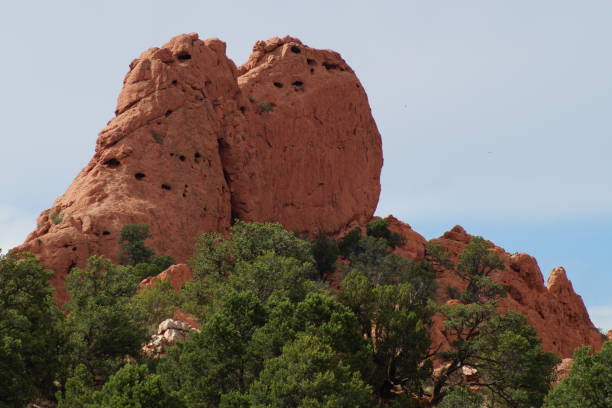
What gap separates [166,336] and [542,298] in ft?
177

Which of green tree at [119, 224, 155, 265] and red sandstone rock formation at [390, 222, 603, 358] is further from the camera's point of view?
red sandstone rock formation at [390, 222, 603, 358]

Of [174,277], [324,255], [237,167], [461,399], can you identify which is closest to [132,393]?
[461,399]

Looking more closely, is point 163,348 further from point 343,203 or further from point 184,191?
point 343,203

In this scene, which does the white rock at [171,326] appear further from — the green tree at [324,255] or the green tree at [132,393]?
the green tree at [324,255]

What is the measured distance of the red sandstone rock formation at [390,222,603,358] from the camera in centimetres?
8531

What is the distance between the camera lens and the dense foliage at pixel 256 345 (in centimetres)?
3591

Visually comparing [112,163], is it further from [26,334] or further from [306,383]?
[306,383]

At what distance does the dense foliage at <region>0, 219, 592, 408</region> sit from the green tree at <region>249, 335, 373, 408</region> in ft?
0.20

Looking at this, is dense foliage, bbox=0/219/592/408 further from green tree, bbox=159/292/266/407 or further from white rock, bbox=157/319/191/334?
white rock, bbox=157/319/191/334

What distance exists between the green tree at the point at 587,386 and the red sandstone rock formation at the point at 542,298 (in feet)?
143

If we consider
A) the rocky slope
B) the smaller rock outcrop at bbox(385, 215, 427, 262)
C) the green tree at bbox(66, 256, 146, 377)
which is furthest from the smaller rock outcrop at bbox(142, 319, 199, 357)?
the smaller rock outcrop at bbox(385, 215, 427, 262)

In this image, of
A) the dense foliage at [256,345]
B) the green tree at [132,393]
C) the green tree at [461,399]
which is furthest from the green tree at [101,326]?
the green tree at [461,399]

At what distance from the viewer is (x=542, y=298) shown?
89.6 meters

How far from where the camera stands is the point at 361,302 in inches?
1919
